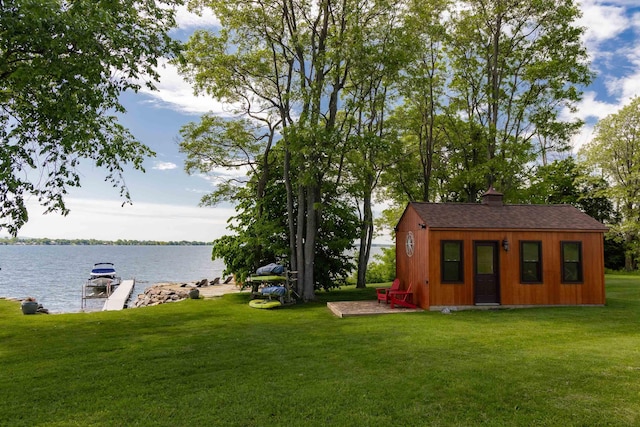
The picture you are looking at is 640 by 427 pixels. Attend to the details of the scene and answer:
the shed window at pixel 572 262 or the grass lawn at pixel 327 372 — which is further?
the shed window at pixel 572 262

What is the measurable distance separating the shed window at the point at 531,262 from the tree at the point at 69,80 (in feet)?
38.9

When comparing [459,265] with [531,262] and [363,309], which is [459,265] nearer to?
[531,262]

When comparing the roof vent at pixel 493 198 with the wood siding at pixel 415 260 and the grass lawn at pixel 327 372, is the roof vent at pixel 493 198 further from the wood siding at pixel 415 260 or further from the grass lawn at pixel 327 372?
the grass lawn at pixel 327 372

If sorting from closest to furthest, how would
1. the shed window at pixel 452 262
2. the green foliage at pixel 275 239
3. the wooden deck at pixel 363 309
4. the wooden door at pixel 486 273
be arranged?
the wooden deck at pixel 363 309, the shed window at pixel 452 262, the wooden door at pixel 486 273, the green foliage at pixel 275 239

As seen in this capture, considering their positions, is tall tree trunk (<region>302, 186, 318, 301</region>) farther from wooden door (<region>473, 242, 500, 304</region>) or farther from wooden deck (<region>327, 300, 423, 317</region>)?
wooden door (<region>473, 242, 500, 304</region>)

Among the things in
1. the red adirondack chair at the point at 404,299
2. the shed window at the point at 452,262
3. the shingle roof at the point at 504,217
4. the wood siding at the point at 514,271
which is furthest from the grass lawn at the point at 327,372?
the shingle roof at the point at 504,217

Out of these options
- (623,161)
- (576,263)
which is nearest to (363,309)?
(576,263)

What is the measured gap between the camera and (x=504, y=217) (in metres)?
13.7

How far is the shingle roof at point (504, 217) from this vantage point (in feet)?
43.1

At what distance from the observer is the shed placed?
1284 centimetres

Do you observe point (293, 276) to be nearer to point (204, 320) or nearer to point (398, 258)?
point (398, 258)

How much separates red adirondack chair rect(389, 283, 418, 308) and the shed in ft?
0.77

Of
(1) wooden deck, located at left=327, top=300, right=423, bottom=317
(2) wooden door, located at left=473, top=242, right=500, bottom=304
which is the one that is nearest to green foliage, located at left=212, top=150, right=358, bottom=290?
(1) wooden deck, located at left=327, top=300, right=423, bottom=317

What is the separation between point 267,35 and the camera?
16891 millimetres
